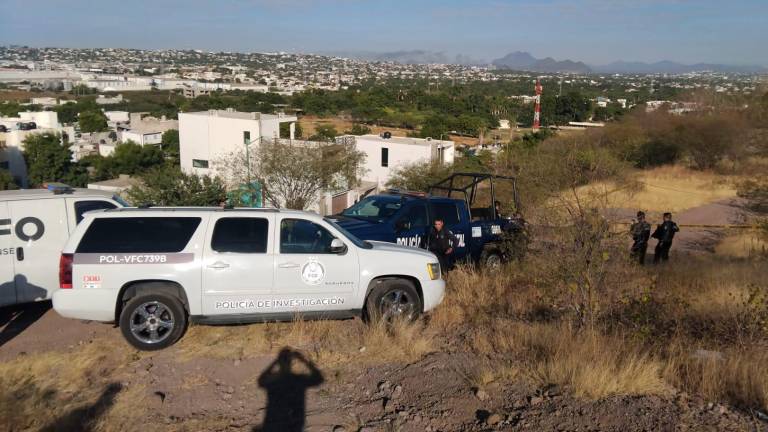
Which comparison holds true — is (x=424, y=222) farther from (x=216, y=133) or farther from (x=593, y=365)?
(x=216, y=133)

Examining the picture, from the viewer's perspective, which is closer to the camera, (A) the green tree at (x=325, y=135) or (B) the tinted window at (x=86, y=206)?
(B) the tinted window at (x=86, y=206)

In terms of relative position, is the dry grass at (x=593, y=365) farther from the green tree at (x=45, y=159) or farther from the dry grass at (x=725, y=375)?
the green tree at (x=45, y=159)

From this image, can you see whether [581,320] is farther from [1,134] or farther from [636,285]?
[1,134]

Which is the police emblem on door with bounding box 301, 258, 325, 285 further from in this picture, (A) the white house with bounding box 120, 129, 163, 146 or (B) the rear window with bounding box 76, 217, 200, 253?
(A) the white house with bounding box 120, 129, 163, 146

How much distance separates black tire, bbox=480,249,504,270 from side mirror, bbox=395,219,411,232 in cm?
176

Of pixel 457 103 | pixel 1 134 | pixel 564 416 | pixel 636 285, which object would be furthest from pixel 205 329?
pixel 457 103

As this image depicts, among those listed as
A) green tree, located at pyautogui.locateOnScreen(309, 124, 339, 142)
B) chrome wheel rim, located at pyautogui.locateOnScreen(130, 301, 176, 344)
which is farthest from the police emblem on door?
green tree, located at pyautogui.locateOnScreen(309, 124, 339, 142)

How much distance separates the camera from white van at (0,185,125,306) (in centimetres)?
732

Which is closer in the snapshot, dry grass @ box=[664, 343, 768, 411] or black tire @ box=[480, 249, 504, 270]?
dry grass @ box=[664, 343, 768, 411]

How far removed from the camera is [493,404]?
4.98 metres

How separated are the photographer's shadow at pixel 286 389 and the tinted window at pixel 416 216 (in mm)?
4525

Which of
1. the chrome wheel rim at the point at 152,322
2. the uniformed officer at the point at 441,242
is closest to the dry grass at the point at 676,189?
the uniformed officer at the point at 441,242

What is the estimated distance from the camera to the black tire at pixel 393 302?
7059mm

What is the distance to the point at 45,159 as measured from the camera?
53.6 m
